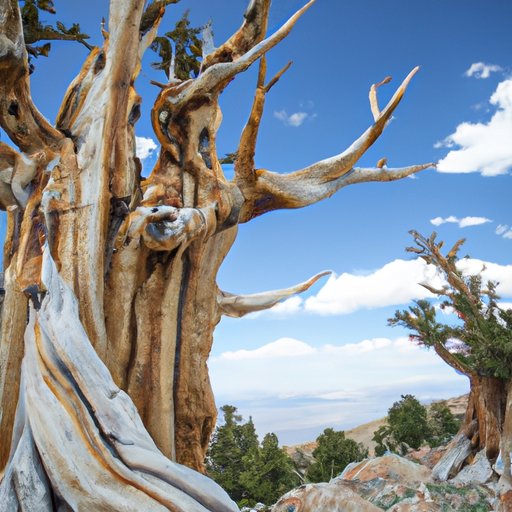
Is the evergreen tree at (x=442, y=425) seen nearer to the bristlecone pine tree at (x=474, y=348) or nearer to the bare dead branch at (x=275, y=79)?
the bristlecone pine tree at (x=474, y=348)

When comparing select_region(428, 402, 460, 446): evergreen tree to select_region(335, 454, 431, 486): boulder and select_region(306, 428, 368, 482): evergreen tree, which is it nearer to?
select_region(306, 428, 368, 482): evergreen tree

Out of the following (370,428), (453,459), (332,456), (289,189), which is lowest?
(370,428)

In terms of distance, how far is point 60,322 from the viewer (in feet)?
8.08

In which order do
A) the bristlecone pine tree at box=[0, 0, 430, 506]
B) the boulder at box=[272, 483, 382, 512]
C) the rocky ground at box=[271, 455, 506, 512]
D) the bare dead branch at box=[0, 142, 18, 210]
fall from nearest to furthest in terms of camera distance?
the bristlecone pine tree at box=[0, 0, 430, 506]
the bare dead branch at box=[0, 142, 18, 210]
the boulder at box=[272, 483, 382, 512]
the rocky ground at box=[271, 455, 506, 512]

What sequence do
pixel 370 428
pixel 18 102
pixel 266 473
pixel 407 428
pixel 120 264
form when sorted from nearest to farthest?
pixel 120 264, pixel 18 102, pixel 266 473, pixel 407 428, pixel 370 428

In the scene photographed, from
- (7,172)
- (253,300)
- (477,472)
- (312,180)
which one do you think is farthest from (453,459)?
(7,172)

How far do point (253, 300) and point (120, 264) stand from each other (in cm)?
124

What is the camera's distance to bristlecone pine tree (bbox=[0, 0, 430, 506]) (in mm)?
2141

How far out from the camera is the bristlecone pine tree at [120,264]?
2.14 m

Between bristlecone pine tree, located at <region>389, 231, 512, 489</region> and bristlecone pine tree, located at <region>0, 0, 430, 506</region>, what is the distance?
7326 millimetres

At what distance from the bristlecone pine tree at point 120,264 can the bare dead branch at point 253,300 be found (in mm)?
14

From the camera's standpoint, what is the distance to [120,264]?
307cm

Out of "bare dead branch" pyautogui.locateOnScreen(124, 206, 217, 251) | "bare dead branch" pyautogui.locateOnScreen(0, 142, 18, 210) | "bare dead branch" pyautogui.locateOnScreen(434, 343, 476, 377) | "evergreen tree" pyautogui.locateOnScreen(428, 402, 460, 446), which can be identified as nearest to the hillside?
"evergreen tree" pyautogui.locateOnScreen(428, 402, 460, 446)

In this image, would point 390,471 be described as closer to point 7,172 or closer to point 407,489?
point 407,489
